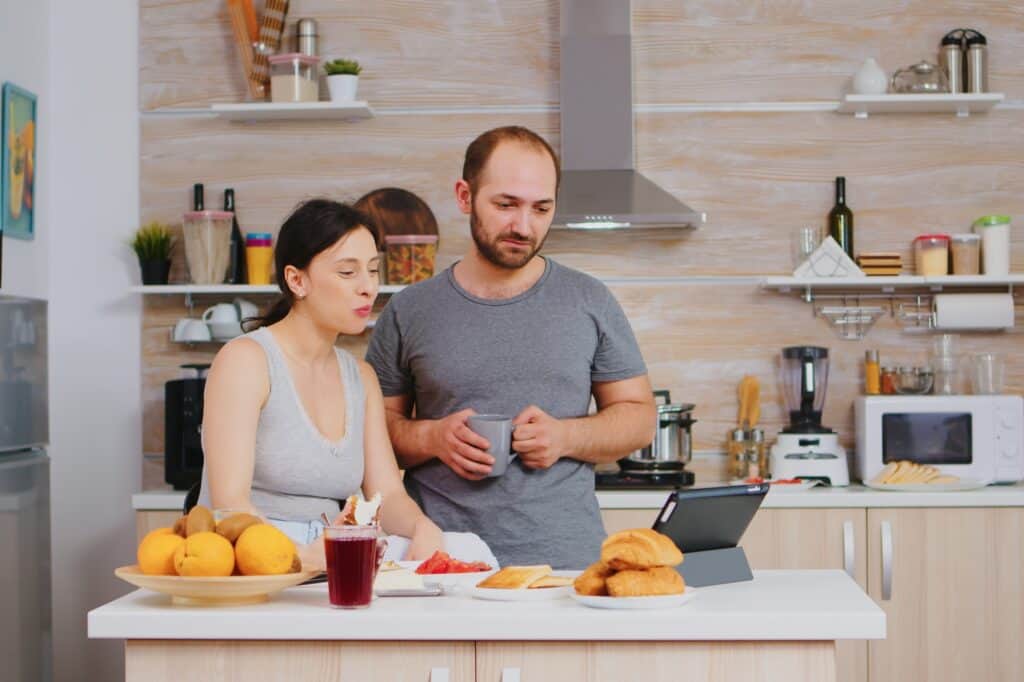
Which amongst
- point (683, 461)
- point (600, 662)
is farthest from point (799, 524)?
point (600, 662)

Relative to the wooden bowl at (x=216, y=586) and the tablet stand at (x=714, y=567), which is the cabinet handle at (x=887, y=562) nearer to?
the tablet stand at (x=714, y=567)

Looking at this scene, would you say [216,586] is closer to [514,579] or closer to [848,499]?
[514,579]

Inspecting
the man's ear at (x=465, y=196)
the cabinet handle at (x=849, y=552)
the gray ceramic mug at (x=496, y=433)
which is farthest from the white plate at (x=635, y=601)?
Answer: the cabinet handle at (x=849, y=552)

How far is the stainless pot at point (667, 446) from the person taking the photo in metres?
4.05

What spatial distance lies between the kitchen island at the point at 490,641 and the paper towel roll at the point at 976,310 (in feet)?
8.77

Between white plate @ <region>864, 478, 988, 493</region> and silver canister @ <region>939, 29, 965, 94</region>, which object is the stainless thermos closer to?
silver canister @ <region>939, 29, 965, 94</region>

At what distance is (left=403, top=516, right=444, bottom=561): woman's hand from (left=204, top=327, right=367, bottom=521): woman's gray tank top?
0.14m

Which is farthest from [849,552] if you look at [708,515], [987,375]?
[708,515]

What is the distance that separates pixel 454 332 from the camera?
8.87 ft

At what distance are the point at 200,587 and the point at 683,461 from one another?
2531 mm

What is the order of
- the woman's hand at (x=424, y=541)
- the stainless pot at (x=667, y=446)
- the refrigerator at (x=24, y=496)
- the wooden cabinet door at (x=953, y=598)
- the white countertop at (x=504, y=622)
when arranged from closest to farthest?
1. the white countertop at (x=504, y=622)
2. the woman's hand at (x=424, y=541)
3. the refrigerator at (x=24, y=496)
4. the wooden cabinet door at (x=953, y=598)
5. the stainless pot at (x=667, y=446)

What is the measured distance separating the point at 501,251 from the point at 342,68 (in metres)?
1.91

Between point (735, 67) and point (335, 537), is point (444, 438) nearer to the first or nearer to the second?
point (335, 537)

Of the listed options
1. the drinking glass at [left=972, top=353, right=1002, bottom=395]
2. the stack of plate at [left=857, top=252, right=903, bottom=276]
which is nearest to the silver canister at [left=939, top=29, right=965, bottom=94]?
the stack of plate at [left=857, top=252, right=903, bottom=276]
